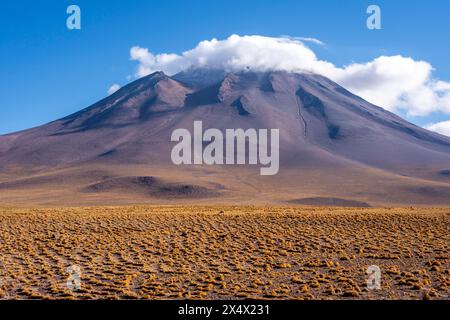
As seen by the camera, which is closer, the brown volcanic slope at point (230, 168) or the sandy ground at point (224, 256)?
the sandy ground at point (224, 256)

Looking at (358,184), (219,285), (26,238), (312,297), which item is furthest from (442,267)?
(358,184)

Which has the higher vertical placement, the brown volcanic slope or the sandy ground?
the brown volcanic slope

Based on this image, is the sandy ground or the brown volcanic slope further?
the brown volcanic slope

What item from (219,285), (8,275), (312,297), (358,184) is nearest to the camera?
(312,297)

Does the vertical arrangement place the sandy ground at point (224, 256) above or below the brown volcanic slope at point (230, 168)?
below

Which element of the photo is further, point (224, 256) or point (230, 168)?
point (230, 168)

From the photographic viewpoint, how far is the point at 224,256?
20422 millimetres

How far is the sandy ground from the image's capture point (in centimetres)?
1447

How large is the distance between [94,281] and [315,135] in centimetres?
17533

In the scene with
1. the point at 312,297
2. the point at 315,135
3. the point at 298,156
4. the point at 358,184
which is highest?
the point at 315,135

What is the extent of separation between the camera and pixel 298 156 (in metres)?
152

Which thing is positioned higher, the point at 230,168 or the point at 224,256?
the point at 230,168

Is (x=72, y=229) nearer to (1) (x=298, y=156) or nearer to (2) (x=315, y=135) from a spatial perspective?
(1) (x=298, y=156)

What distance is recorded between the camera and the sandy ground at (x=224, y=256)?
14.5 meters
